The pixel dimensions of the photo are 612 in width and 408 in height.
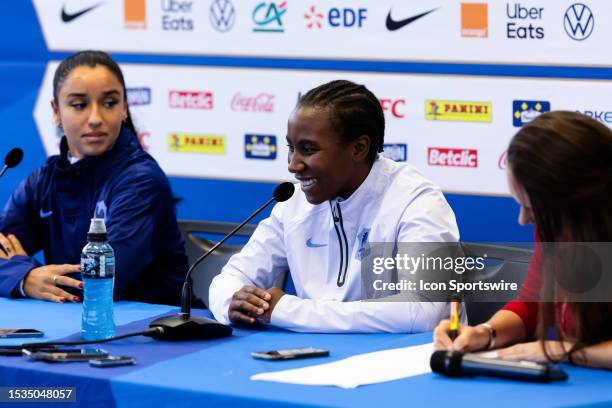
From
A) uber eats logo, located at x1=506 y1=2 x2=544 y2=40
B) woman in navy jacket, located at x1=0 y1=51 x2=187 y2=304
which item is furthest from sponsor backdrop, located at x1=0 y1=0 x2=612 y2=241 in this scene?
woman in navy jacket, located at x1=0 y1=51 x2=187 y2=304

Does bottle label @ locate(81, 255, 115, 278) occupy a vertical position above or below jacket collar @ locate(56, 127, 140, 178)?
below

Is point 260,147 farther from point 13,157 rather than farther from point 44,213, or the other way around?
point 13,157

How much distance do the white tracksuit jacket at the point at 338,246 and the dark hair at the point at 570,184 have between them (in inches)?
23.3

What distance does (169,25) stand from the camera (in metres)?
4.96

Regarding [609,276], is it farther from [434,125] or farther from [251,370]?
[434,125]

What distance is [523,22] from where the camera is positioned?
411 centimetres

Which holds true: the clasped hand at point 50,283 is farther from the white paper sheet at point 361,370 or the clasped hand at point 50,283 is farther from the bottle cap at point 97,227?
the white paper sheet at point 361,370

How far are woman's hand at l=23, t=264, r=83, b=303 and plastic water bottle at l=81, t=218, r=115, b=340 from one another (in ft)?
1.75

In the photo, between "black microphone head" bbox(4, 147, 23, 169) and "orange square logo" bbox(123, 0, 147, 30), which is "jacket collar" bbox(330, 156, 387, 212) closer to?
"black microphone head" bbox(4, 147, 23, 169)

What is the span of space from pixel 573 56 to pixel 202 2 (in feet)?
5.38

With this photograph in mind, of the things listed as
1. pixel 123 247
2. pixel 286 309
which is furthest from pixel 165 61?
pixel 286 309

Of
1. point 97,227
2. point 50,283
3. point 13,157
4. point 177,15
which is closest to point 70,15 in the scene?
point 177,15

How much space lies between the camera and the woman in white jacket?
10.5ft

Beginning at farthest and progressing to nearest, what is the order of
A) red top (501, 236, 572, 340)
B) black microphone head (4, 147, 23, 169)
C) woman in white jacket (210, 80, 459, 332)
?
1. black microphone head (4, 147, 23, 169)
2. woman in white jacket (210, 80, 459, 332)
3. red top (501, 236, 572, 340)
